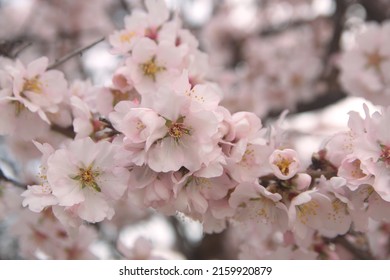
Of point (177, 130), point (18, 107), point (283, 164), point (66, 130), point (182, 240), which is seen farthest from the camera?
point (182, 240)

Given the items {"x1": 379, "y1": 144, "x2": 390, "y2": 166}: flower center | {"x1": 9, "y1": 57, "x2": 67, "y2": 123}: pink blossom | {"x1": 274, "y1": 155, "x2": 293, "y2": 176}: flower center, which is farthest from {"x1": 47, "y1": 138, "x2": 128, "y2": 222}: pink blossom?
{"x1": 379, "y1": 144, "x2": 390, "y2": 166}: flower center

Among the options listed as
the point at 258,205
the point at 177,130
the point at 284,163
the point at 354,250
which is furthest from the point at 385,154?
the point at 354,250

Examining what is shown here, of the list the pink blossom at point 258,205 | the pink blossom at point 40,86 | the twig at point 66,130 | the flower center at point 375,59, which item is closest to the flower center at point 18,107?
the pink blossom at point 40,86

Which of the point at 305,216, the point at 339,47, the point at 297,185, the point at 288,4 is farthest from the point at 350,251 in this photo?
the point at 288,4

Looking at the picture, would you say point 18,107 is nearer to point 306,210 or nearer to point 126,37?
point 126,37

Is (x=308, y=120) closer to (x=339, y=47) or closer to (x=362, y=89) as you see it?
(x=339, y=47)

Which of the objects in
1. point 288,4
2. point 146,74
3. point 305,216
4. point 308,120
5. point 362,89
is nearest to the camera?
point 305,216

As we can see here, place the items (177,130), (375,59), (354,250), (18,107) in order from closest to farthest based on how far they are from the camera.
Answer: (177,130) → (18,107) → (354,250) → (375,59)

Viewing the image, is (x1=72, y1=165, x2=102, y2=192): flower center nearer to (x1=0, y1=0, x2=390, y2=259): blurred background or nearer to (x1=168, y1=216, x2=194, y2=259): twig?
(x1=0, y1=0, x2=390, y2=259): blurred background

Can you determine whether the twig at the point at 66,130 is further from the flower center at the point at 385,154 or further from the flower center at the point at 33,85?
the flower center at the point at 385,154
